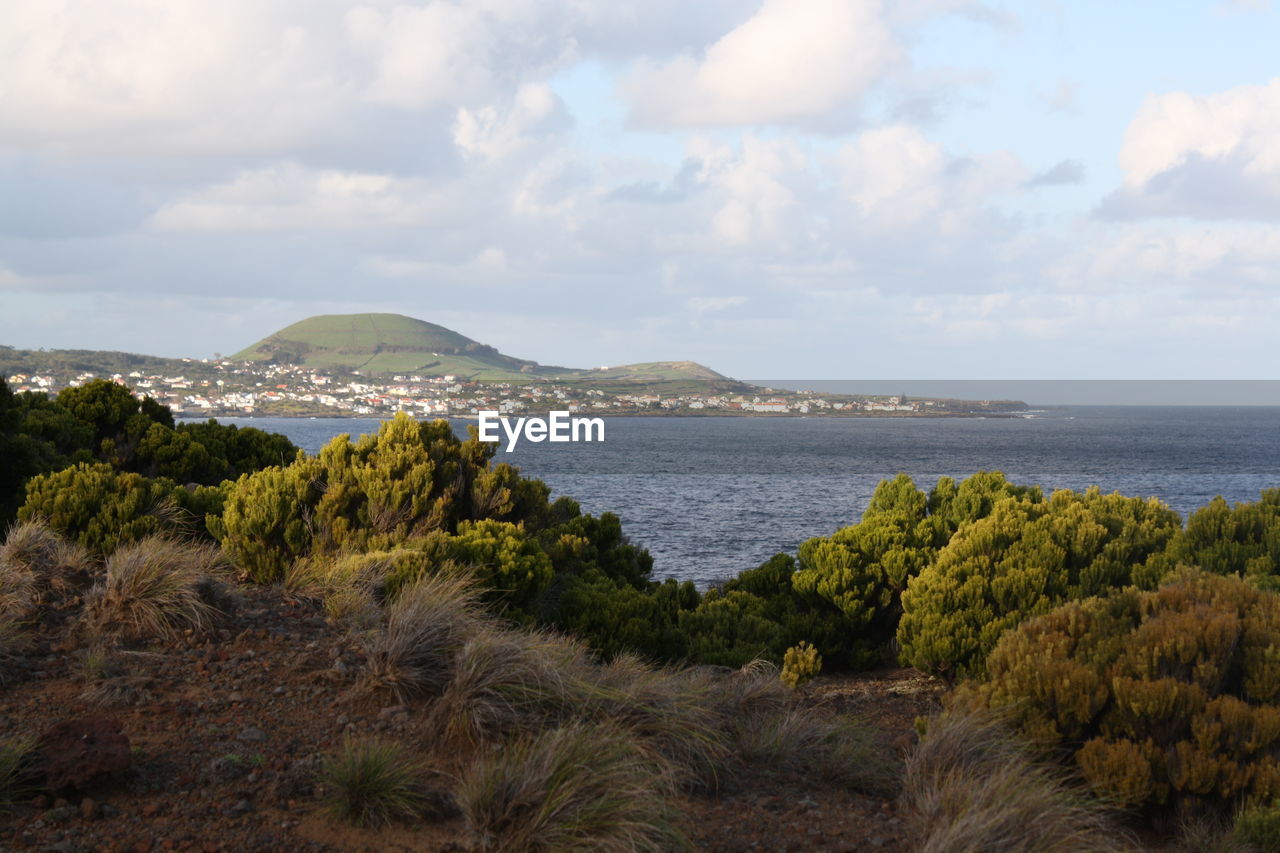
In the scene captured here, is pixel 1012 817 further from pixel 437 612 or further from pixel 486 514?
pixel 486 514

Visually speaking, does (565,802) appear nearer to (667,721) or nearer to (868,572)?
(667,721)

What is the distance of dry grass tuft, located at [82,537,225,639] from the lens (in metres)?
7.12

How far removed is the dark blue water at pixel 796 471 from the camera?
158 feet

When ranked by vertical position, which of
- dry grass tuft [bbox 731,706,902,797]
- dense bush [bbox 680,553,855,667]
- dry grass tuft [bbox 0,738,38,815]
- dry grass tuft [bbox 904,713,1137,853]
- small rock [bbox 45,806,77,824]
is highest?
dry grass tuft [bbox 0,738,38,815]

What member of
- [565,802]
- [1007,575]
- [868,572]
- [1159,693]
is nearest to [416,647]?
[565,802]

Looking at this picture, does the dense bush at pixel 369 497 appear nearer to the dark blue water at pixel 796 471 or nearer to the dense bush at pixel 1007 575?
the dense bush at pixel 1007 575

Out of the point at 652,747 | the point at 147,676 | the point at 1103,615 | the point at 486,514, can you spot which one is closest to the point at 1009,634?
the point at 1103,615

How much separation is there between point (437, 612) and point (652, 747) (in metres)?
1.91

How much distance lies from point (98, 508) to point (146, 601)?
439cm

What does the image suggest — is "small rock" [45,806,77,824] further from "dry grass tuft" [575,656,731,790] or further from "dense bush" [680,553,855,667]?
"dense bush" [680,553,855,667]

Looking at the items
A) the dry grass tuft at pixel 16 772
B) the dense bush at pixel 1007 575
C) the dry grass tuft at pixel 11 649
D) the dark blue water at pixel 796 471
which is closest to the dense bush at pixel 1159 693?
the dense bush at pixel 1007 575

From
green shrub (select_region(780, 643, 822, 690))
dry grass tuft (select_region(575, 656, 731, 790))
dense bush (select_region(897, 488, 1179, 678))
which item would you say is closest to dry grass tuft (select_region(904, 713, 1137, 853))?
dry grass tuft (select_region(575, 656, 731, 790))

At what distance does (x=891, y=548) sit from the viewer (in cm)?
1462

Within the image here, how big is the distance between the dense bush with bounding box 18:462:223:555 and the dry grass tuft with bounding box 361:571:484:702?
4.52 metres
